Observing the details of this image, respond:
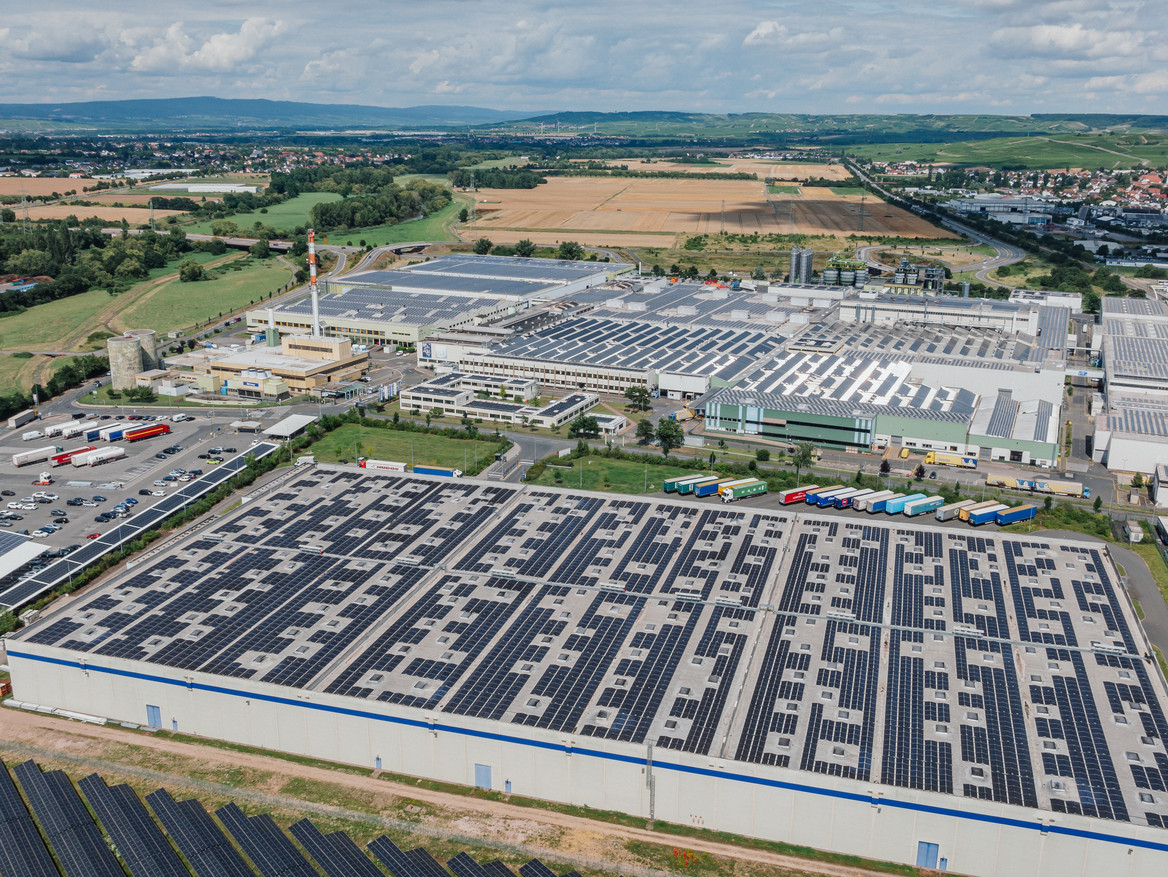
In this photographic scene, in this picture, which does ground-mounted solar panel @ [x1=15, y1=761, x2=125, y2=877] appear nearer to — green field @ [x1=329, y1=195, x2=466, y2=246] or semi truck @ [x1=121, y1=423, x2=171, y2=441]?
semi truck @ [x1=121, y1=423, x2=171, y2=441]

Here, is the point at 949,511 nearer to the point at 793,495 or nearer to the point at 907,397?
the point at 793,495

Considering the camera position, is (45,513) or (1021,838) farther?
(45,513)

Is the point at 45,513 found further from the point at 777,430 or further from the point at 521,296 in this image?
the point at 521,296

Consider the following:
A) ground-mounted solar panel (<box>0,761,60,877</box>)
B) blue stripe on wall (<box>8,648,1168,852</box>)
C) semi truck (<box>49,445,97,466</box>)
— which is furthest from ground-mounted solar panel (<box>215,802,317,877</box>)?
semi truck (<box>49,445,97,466</box>)

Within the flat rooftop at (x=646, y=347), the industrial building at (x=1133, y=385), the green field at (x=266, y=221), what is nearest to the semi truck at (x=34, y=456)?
the flat rooftop at (x=646, y=347)

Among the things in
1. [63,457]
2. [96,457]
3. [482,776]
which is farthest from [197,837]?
[63,457]

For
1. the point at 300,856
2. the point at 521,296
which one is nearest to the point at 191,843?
the point at 300,856

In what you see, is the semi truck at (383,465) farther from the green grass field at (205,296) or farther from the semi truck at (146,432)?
the green grass field at (205,296)
